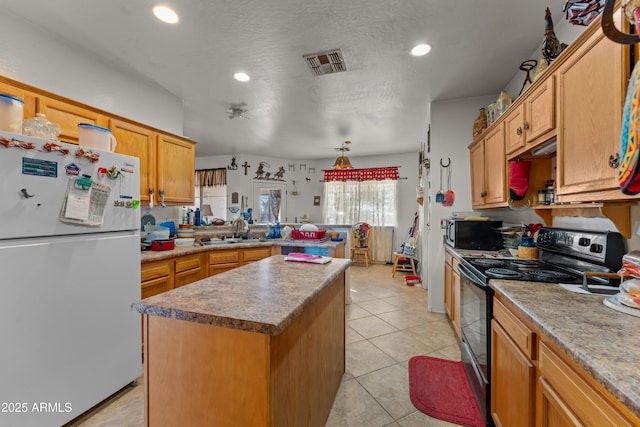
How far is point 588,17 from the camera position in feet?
3.95

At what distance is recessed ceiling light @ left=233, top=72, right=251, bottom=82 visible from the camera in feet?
8.33

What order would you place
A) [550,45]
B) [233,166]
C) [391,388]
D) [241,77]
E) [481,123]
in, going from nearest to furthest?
1. [550,45]
2. [391,388]
3. [241,77]
4. [481,123]
5. [233,166]

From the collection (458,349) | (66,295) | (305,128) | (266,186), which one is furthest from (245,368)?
(266,186)

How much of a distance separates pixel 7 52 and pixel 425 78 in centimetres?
329

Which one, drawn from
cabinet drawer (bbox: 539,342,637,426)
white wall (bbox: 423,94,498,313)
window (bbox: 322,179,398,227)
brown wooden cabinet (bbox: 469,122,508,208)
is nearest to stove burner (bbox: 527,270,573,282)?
cabinet drawer (bbox: 539,342,637,426)

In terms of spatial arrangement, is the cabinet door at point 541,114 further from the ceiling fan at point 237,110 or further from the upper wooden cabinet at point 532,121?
the ceiling fan at point 237,110

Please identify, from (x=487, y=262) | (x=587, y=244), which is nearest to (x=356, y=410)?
(x=487, y=262)

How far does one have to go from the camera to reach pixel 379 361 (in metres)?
2.23

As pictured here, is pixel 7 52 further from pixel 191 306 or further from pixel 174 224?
pixel 191 306

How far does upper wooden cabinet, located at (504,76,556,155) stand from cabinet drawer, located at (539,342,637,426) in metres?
1.23

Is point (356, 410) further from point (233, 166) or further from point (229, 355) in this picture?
point (233, 166)

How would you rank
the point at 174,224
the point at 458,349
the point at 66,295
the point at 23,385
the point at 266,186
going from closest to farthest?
the point at 23,385 < the point at 66,295 < the point at 458,349 < the point at 174,224 < the point at 266,186

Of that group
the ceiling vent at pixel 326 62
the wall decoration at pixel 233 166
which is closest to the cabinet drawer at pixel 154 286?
the ceiling vent at pixel 326 62

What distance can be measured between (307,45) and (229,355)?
218cm
